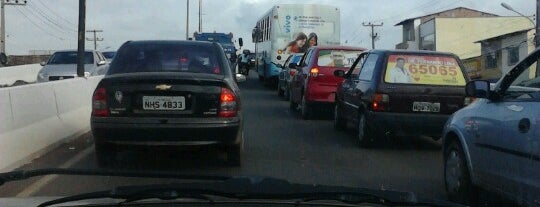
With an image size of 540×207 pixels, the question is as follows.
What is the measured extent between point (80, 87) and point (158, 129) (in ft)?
20.4

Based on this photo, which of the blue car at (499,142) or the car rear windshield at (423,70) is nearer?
the blue car at (499,142)

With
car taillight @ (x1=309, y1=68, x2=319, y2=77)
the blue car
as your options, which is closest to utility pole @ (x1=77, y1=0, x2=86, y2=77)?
car taillight @ (x1=309, y1=68, x2=319, y2=77)

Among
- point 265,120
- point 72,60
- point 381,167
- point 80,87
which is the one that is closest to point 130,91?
point 381,167

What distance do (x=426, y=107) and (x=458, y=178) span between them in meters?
3.57

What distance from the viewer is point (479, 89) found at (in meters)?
5.95

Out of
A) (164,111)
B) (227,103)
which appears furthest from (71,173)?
(227,103)

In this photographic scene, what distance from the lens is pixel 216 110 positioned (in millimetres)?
7613

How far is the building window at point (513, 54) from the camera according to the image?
5099cm

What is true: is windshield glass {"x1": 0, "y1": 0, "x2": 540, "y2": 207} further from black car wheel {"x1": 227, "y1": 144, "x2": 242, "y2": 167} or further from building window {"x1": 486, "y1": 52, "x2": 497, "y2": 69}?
building window {"x1": 486, "y1": 52, "x2": 497, "y2": 69}

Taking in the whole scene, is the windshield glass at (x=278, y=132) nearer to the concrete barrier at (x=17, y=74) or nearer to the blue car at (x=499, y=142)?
the blue car at (x=499, y=142)

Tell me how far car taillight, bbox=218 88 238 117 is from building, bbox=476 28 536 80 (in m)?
42.4

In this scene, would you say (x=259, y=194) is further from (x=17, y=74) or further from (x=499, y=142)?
(x=17, y=74)

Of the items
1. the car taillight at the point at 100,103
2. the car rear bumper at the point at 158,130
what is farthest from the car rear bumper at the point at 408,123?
the car taillight at the point at 100,103

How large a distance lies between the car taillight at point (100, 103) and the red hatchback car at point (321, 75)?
6.94 m
